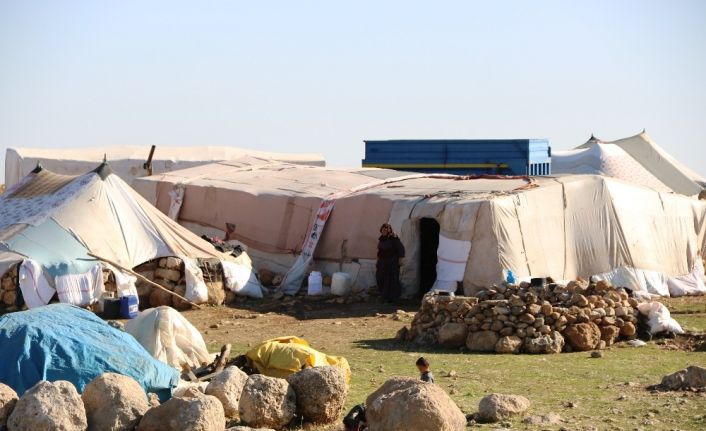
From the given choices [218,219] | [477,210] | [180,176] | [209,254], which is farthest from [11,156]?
[477,210]

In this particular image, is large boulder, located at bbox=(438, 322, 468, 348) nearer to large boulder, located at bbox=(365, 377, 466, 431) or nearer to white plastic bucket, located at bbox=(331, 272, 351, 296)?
white plastic bucket, located at bbox=(331, 272, 351, 296)

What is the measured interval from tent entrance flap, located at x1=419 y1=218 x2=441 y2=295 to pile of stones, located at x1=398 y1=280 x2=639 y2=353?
5.01 metres

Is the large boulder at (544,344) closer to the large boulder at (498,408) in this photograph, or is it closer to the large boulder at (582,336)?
the large boulder at (582,336)

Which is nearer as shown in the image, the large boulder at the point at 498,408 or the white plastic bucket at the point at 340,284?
the large boulder at the point at 498,408

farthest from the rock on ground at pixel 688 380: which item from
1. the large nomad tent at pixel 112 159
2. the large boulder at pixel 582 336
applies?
the large nomad tent at pixel 112 159

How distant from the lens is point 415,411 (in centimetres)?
826

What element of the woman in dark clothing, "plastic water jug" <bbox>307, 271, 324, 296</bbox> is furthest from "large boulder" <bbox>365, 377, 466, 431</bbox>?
"plastic water jug" <bbox>307, 271, 324, 296</bbox>

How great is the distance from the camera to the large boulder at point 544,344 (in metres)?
14.7

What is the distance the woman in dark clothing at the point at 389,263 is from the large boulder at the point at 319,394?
9.84 m

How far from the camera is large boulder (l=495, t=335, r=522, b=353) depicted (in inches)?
576

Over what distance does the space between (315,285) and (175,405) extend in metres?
12.1

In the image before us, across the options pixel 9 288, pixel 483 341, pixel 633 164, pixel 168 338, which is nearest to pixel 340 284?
pixel 9 288

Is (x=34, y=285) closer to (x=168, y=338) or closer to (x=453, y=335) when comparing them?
(x=168, y=338)

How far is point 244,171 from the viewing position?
2531 cm
